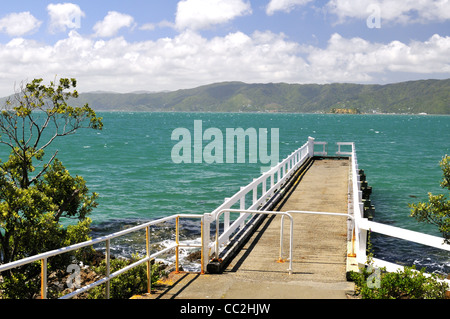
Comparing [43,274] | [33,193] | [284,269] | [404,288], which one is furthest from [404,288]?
[33,193]

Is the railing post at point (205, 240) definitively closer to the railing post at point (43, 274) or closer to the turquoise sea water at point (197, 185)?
the railing post at point (43, 274)

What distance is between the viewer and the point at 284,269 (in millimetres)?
9414

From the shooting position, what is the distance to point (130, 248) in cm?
2105

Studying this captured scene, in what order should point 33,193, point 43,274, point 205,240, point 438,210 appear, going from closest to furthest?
point 43,274
point 438,210
point 205,240
point 33,193

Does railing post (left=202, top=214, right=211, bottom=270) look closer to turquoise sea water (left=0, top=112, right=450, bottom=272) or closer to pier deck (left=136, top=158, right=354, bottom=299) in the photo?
pier deck (left=136, top=158, right=354, bottom=299)

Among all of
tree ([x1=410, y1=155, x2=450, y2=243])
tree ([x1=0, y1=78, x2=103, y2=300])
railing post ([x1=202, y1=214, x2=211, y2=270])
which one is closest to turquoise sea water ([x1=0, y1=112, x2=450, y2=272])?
tree ([x1=410, y1=155, x2=450, y2=243])

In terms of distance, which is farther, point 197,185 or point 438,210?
point 197,185

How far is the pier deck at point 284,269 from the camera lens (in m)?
7.73

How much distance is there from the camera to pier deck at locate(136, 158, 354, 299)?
25.4 ft

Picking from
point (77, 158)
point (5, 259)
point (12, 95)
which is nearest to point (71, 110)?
point (12, 95)

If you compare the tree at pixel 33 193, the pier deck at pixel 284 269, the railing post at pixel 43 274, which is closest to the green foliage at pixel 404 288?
the pier deck at pixel 284 269

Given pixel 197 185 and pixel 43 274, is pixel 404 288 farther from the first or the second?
pixel 197 185

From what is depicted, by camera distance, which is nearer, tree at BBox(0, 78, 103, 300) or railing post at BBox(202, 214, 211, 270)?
railing post at BBox(202, 214, 211, 270)
